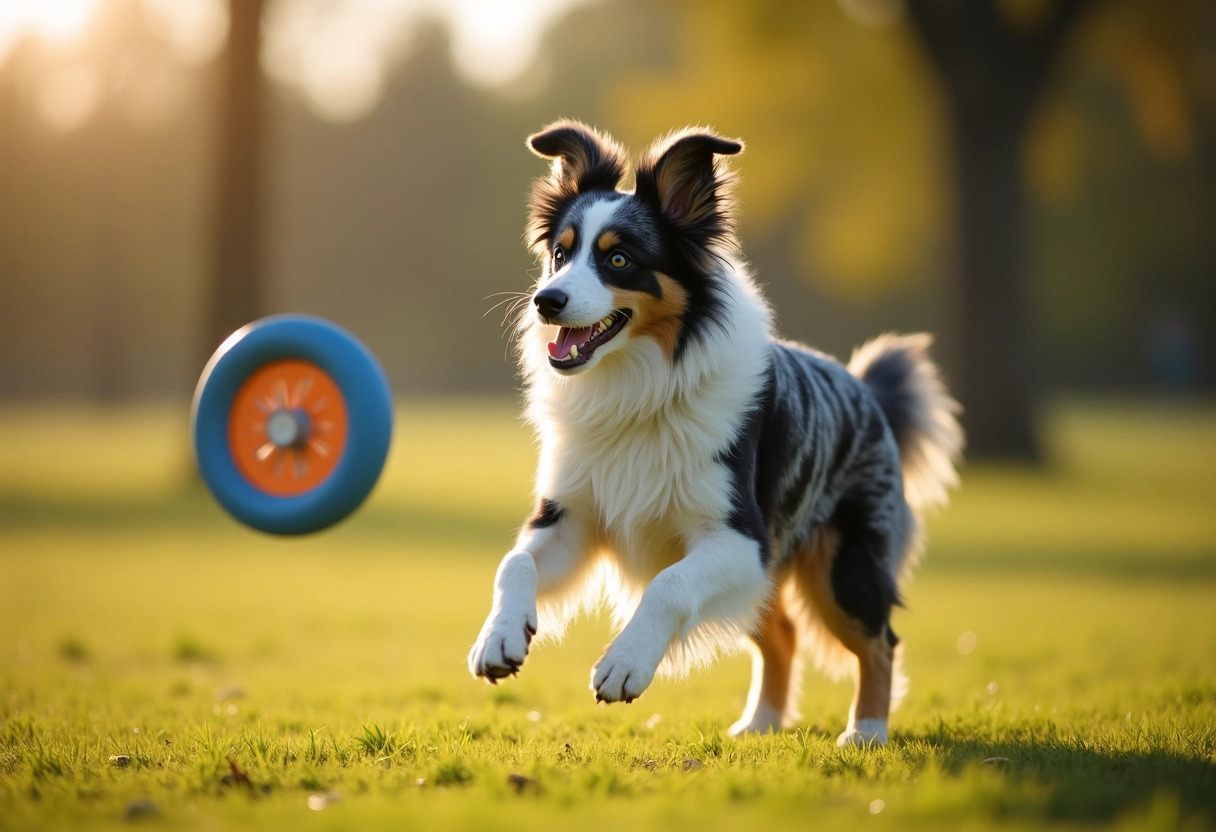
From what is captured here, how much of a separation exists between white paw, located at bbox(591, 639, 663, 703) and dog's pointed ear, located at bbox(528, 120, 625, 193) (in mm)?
2265

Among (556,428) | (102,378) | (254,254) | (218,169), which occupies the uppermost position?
(218,169)

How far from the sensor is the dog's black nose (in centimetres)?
476

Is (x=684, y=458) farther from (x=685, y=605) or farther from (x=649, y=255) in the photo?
(x=649, y=255)

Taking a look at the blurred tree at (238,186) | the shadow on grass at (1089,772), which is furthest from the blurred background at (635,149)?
the shadow on grass at (1089,772)

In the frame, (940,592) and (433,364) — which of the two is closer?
(940,592)

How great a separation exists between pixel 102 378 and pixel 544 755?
43.0 meters

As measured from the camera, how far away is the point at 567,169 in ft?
18.5

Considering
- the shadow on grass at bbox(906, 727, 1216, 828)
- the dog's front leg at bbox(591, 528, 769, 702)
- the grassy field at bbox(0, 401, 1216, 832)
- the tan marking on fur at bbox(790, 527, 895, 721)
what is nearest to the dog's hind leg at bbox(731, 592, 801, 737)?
the tan marking on fur at bbox(790, 527, 895, 721)

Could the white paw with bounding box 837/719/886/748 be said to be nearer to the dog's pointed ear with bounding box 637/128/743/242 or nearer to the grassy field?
the grassy field

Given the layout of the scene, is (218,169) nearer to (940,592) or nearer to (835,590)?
(940,592)

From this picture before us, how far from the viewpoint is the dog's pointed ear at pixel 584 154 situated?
18.1ft

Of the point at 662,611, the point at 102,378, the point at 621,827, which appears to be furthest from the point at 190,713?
→ the point at 102,378

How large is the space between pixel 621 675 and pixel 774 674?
6.02 ft

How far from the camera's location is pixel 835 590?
5.59 m
